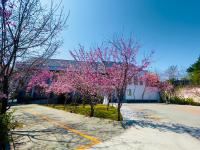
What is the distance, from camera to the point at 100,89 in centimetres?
1752

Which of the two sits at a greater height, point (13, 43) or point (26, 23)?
point (26, 23)

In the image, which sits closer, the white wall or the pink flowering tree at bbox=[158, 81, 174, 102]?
the pink flowering tree at bbox=[158, 81, 174, 102]

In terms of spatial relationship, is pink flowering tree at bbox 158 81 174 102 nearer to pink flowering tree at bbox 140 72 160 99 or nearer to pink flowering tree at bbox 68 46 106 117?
pink flowering tree at bbox 140 72 160 99

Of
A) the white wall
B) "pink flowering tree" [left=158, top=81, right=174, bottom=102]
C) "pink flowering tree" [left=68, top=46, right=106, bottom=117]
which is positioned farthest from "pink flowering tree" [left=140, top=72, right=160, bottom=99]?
"pink flowering tree" [left=68, top=46, right=106, bottom=117]

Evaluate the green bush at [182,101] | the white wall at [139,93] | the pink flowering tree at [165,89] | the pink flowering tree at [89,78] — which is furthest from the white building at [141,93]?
the pink flowering tree at [89,78]

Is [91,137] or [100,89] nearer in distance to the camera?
[91,137]

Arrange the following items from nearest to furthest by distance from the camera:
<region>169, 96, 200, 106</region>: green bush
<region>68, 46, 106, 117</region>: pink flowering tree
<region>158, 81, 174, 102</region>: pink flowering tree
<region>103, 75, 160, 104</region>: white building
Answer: <region>68, 46, 106, 117</region>: pink flowering tree → <region>169, 96, 200, 106</region>: green bush → <region>158, 81, 174, 102</region>: pink flowering tree → <region>103, 75, 160, 104</region>: white building

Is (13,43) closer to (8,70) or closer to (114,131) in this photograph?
(8,70)

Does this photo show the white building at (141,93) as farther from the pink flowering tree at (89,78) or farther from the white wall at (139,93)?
the pink flowering tree at (89,78)

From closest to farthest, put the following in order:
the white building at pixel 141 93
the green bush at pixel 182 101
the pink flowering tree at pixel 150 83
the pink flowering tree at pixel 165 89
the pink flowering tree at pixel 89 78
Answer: the pink flowering tree at pixel 89 78 < the green bush at pixel 182 101 < the pink flowering tree at pixel 165 89 < the pink flowering tree at pixel 150 83 < the white building at pixel 141 93

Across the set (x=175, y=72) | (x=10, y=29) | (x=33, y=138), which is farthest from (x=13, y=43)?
(x=175, y=72)

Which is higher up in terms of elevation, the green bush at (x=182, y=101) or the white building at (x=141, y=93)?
the white building at (x=141, y=93)

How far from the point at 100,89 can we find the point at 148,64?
439 cm

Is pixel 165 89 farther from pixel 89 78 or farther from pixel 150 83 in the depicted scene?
pixel 89 78
